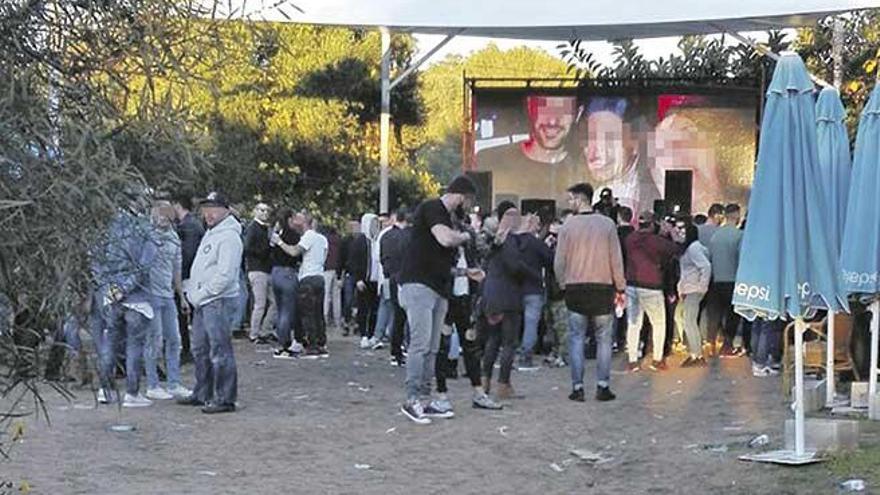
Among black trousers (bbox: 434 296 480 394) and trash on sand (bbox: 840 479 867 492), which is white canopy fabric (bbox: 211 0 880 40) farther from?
trash on sand (bbox: 840 479 867 492)

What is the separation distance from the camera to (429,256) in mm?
10867

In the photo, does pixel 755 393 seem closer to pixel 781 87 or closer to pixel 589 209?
pixel 589 209

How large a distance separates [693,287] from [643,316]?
2.45ft

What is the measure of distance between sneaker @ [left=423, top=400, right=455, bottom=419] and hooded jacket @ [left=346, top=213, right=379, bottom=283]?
6945 millimetres

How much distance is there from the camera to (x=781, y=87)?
9516 millimetres

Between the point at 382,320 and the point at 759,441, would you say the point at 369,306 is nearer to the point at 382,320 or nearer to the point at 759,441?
the point at 382,320

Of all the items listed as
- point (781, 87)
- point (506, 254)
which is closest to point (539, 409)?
point (506, 254)

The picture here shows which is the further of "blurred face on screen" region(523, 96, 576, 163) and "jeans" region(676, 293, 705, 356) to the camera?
"blurred face on screen" region(523, 96, 576, 163)

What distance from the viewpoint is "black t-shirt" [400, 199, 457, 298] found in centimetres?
1084

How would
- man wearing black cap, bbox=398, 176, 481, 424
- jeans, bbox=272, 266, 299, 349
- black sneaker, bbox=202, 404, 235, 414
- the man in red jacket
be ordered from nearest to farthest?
man wearing black cap, bbox=398, 176, 481, 424, black sneaker, bbox=202, 404, 235, 414, the man in red jacket, jeans, bbox=272, 266, 299, 349

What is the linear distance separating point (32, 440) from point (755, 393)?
22.5 ft

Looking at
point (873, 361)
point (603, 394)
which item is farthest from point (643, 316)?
point (873, 361)

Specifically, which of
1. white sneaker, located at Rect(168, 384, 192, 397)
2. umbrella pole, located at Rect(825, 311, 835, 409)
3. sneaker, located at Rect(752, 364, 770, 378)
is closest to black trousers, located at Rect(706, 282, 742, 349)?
sneaker, located at Rect(752, 364, 770, 378)

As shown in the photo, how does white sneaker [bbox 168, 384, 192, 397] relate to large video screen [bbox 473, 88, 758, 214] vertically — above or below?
below
